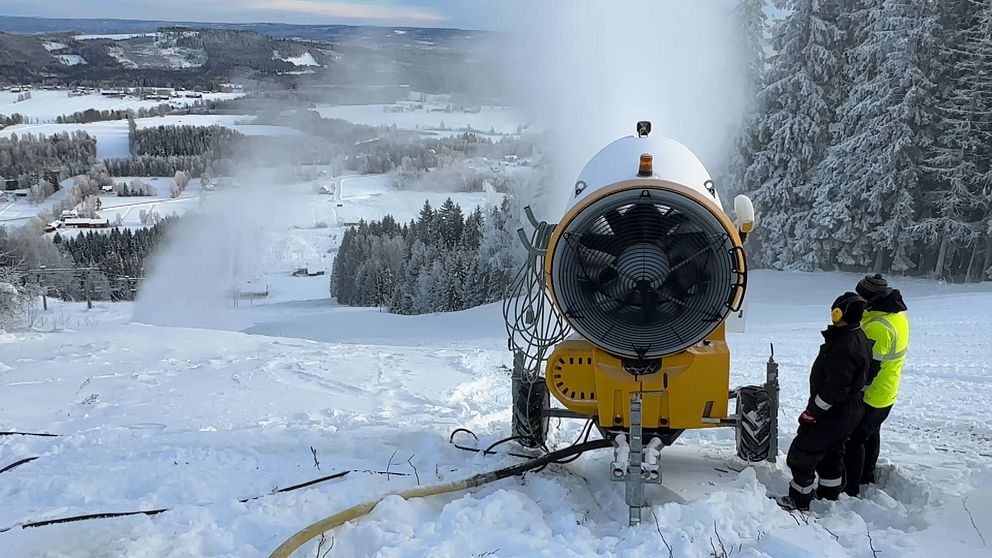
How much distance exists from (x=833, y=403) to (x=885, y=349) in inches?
24.1

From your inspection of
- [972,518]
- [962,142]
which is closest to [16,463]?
[972,518]

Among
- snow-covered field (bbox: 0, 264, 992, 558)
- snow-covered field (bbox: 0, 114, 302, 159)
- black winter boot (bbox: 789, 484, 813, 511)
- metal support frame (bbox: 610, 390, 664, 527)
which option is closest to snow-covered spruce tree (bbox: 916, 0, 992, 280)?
snow-covered field (bbox: 0, 264, 992, 558)

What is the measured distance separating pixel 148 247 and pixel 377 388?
239 ft

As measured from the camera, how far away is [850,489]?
483cm

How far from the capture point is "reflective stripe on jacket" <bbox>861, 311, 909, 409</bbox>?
4672 mm

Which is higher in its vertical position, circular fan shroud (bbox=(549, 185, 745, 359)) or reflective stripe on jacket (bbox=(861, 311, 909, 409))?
circular fan shroud (bbox=(549, 185, 745, 359))

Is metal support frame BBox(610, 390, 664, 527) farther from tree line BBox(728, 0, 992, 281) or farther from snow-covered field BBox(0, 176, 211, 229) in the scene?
snow-covered field BBox(0, 176, 211, 229)

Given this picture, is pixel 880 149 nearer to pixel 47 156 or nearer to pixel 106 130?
pixel 47 156

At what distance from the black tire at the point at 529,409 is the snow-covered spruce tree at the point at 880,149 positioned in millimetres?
20832

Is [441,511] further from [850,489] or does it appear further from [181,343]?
[181,343]

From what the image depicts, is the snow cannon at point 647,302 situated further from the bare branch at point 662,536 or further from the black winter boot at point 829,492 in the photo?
the black winter boot at point 829,492

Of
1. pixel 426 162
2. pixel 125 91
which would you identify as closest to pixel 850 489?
pixel 426 162

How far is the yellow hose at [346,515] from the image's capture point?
11.9 feet

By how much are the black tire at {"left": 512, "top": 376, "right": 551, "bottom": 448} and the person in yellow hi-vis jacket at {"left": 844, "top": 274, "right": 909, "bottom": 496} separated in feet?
6.91
